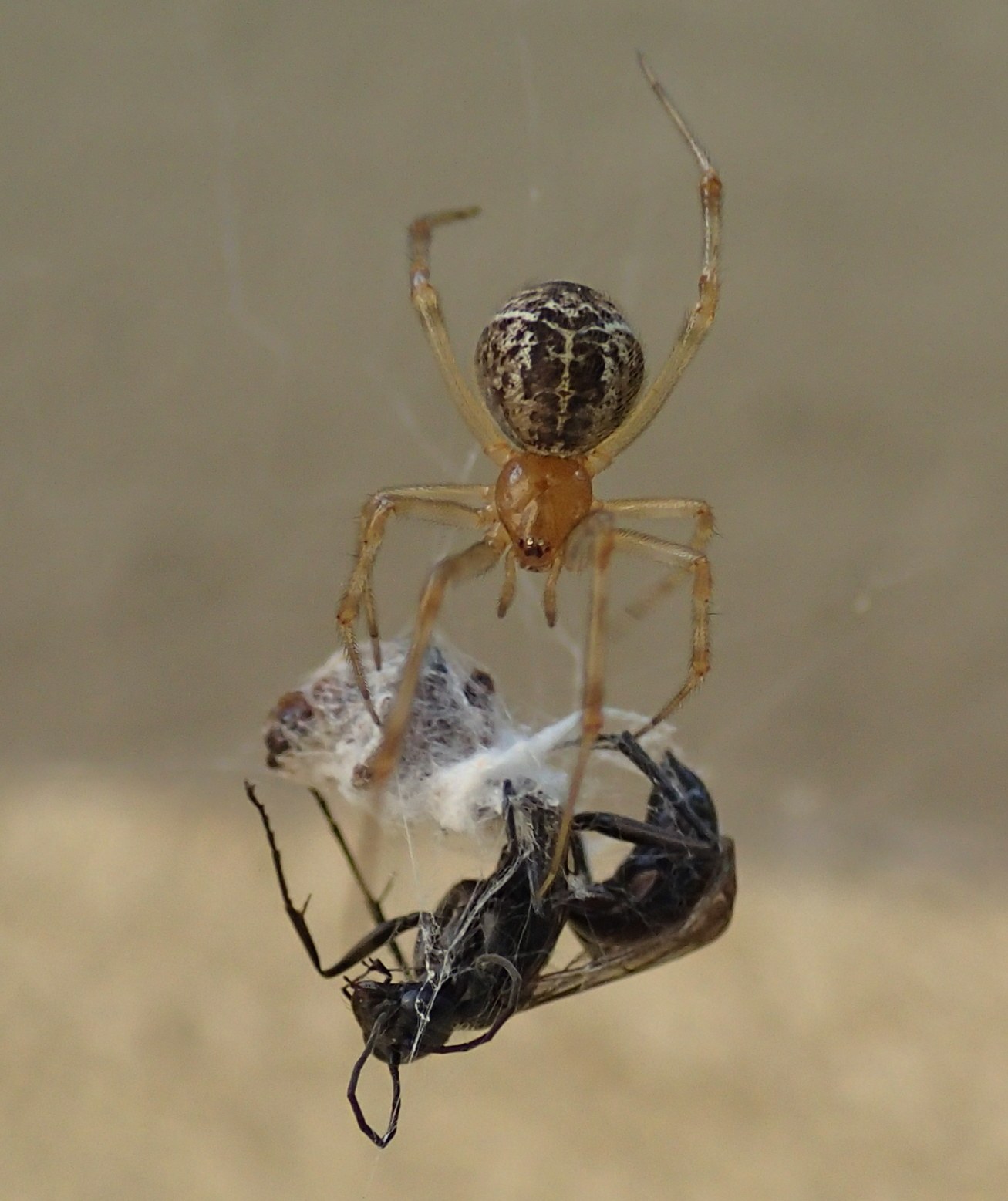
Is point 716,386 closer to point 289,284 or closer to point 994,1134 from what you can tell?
point 289,284

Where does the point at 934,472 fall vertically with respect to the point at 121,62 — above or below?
below

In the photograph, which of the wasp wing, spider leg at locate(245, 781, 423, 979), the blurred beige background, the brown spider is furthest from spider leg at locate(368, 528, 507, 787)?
the blurred beige background

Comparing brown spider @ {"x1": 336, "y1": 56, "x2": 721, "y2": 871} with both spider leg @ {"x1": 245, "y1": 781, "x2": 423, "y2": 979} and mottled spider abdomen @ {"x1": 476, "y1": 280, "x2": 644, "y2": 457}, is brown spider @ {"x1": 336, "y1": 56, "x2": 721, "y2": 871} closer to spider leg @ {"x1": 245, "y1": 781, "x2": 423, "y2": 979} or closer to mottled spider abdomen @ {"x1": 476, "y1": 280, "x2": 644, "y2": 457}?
mottled spider abdomen @ {"x1": 476, "y1": 280, "x2": 644, "y2": 457}

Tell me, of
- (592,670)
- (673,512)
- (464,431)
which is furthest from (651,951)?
(464,431)

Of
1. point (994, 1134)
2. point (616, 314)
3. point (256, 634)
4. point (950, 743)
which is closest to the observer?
point (616, 314)

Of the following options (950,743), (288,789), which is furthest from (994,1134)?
(288,789)
